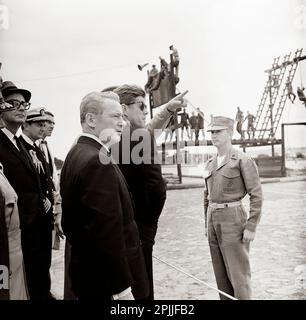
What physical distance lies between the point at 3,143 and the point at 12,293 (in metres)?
0.70

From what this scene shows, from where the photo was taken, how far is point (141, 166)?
1657mm

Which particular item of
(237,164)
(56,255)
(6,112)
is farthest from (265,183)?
(6,112)

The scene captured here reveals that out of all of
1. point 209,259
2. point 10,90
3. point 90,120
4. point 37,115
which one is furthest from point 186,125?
point 90,120

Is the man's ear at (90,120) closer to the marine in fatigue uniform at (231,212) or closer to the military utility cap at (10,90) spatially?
the military utility cap at (10,90)

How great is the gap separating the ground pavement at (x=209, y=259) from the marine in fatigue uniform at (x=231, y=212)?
1.04 ft

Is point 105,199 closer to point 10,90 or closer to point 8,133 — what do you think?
point 8,133

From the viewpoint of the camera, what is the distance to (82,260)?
1.29 metres

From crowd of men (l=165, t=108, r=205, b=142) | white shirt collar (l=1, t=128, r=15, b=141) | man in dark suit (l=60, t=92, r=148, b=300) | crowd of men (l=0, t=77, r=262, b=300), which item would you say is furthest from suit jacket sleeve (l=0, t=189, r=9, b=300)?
crowd of men (l=165, t=108, r=205, b=142)

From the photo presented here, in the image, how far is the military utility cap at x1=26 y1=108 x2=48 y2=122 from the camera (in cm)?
233

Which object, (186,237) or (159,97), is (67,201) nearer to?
(159,97)

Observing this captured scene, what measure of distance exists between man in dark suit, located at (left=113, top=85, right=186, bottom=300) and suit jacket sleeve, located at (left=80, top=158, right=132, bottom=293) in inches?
17.4

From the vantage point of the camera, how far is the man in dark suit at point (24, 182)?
6.13ft

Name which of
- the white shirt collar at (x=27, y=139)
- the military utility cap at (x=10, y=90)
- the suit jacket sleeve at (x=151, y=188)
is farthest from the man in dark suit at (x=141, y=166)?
the white shirt collar at (x=27, y=139)
